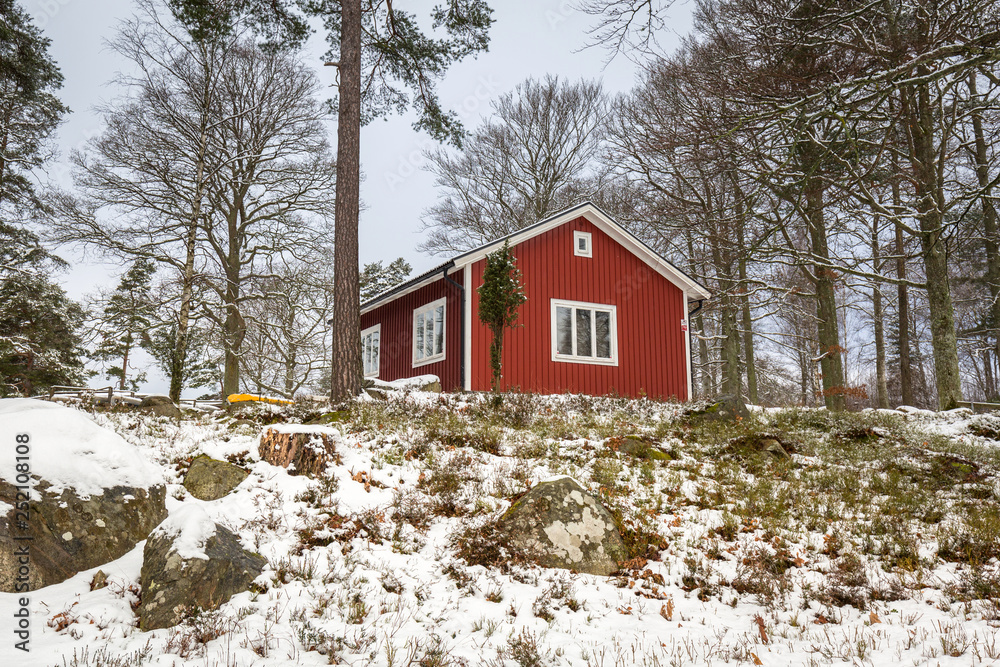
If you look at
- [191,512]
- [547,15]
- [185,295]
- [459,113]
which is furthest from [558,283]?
[191,512]

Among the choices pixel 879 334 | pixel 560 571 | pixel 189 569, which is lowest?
pixel 560 571

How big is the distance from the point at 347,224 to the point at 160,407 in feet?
16.0

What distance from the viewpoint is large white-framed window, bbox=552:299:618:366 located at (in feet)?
53.6

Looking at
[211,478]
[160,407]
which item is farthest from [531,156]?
[211,478]

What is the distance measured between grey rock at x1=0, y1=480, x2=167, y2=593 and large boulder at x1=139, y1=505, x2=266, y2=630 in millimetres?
424

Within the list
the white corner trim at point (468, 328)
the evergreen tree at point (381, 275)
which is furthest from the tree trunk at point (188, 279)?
the evergreen tree at point (381, 275)

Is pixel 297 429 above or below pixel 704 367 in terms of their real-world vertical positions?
below

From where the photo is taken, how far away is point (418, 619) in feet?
15.5

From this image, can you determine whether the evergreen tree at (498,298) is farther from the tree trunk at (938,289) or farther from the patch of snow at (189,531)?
the tree trunk at (938,289)

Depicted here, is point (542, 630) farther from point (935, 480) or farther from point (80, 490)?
point (935, 480)

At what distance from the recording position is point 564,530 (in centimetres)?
A: 599

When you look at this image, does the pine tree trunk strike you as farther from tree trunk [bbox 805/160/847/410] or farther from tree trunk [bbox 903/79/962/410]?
tree trunk [bbox 903/79/962/410]

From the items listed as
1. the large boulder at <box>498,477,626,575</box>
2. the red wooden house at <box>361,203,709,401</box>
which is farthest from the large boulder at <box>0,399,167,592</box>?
the red wooden house at <box>361,203,709,401</box>

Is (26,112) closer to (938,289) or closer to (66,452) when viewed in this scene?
(66,452)
